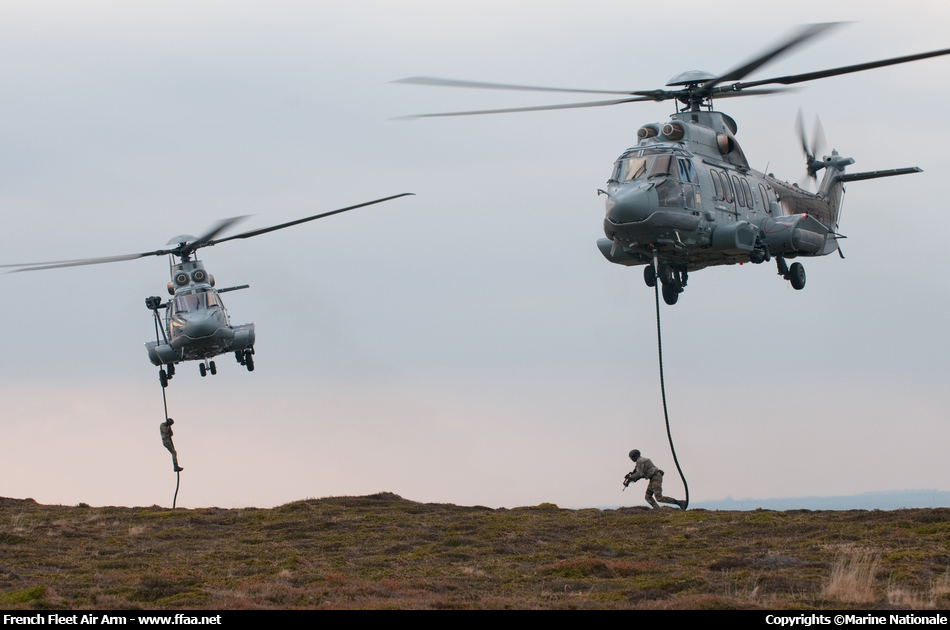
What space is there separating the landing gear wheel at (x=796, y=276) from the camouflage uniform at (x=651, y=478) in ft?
19.7

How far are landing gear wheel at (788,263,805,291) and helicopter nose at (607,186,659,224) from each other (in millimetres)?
6040

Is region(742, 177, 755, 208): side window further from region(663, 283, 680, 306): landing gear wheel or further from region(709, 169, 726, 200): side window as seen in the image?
region(663, 283, 680, 306): landing gear wheel

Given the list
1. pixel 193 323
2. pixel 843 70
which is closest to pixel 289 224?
pixel 193 323

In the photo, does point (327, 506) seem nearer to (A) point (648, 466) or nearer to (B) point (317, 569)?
(A) point (648, 466)

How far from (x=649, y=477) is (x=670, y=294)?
191 inches

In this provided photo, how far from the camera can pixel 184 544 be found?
97.0 ft

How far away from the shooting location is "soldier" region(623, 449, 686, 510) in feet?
107

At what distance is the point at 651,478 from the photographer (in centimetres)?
3278

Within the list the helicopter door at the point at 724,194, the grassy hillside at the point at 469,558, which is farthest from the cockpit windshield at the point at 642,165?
the grassy hillside at the point at 469,558

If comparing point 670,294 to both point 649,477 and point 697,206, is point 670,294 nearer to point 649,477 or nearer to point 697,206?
point 697,206

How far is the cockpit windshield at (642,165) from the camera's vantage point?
96.8 ft

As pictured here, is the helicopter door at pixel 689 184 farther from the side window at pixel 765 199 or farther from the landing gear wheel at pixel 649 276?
the side window at pixel 765 199
